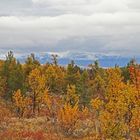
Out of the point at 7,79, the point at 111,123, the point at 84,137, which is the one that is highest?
the point at 7,79

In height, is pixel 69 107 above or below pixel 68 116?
above

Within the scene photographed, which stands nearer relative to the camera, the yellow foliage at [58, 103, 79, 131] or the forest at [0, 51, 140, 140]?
the forest at [0, 51, 140, 140]

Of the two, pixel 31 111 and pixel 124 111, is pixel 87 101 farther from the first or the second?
pixel 124 111

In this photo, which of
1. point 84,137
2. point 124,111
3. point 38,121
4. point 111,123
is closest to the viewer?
point 111,123

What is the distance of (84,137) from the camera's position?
6325cm

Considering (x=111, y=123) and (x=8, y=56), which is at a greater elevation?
(x=8, y=56)

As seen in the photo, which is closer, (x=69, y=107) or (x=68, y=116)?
(x=69, y=107)

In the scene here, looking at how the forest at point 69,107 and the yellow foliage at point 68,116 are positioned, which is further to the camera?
the yellow foliage at point 68,116

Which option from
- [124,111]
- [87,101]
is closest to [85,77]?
[87,101]

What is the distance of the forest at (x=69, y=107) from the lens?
47.6m

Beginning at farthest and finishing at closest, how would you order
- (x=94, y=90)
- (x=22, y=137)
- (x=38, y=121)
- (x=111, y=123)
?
(x=94, y=90)
(x=38, y=121)
(x=22, y=137)
(x=111, y=123)

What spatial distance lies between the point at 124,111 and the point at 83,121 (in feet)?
98.3

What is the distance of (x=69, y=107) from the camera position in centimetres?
6303

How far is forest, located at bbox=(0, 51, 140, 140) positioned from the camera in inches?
1873
